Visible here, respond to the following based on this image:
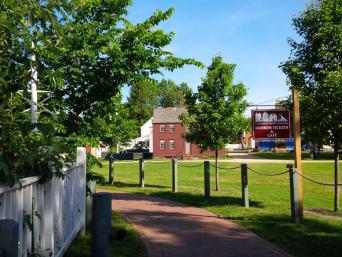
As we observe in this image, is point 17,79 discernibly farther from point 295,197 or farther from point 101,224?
point 295,197

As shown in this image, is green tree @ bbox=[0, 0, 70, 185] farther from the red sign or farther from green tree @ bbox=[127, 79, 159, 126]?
green tree @ bbox=[127, 79, 159, 126]

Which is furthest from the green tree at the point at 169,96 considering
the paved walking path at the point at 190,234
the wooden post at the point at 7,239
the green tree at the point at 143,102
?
the wooden post at the point at 7,239

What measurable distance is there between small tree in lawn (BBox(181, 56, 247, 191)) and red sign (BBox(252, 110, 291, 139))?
22.2 feet

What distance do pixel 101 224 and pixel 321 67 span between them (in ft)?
31.0

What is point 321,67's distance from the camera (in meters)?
13.1

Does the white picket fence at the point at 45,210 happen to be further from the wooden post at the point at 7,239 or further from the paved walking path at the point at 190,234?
the paved walking path at the point at 190,234

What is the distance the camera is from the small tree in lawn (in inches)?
794

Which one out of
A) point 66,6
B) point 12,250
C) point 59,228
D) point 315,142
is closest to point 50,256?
point 59,228

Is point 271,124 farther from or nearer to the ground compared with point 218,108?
nearer to the ground

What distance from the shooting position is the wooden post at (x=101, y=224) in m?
5.11

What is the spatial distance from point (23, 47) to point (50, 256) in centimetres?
250

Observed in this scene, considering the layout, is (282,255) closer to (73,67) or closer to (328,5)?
(73,67)

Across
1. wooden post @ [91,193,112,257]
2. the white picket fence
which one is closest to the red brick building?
the white picket fence

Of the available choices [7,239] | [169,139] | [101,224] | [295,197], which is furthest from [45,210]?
[169,139]
